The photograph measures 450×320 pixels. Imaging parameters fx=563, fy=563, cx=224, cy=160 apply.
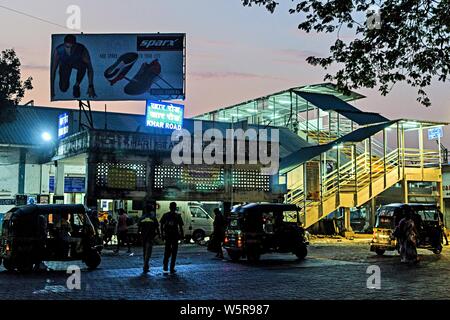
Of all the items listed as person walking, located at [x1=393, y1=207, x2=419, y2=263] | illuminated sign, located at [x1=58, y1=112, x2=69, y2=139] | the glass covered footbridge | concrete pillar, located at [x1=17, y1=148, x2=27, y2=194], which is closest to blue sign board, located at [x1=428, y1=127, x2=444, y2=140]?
the glass covered footbridge

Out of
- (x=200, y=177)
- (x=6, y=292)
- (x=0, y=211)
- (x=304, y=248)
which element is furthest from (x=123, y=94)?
(x=6, y=292)

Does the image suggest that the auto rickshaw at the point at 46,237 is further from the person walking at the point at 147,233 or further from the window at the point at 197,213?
the window at the point at 197,213

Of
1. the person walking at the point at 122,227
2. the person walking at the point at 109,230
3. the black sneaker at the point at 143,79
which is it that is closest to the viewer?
the person walking at the point at 122,227

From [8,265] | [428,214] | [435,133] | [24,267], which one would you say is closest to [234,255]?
[24,267]

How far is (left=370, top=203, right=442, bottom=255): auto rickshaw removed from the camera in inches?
769

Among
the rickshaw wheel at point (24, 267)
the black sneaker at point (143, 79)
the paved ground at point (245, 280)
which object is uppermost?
the black sneaker at point (143, 79)

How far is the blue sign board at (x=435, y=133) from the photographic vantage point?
3077 cm

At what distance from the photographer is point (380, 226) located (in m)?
20.1

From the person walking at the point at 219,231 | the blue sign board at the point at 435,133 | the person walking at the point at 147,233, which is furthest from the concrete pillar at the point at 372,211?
the person walking at the point at 147,233

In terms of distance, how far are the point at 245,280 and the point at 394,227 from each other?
8.75 meters

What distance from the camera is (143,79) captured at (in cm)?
2675

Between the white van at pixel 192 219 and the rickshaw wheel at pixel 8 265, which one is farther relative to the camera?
the white van at pixel 192 219
